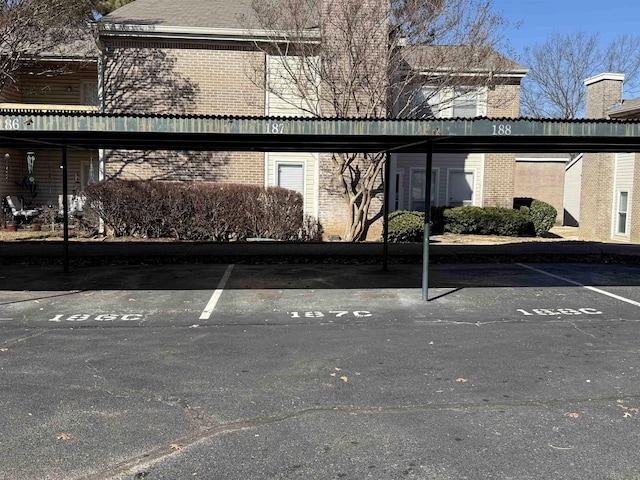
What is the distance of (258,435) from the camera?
420 cm

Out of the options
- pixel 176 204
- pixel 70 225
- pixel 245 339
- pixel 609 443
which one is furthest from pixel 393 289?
pixel 70 225

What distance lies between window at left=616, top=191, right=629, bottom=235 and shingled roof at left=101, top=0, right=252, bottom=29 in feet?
50.6

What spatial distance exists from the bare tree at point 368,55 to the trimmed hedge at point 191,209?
2.39 m

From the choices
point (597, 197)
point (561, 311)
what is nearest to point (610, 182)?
point (597, 197)

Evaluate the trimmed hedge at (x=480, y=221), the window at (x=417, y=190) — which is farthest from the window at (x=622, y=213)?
the window at (x=417, y=190)

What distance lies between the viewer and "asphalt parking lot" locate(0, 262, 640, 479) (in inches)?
152

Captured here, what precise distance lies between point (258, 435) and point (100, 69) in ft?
53.8

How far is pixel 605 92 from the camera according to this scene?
77.0 feet

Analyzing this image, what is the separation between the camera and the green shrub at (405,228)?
17094 mm

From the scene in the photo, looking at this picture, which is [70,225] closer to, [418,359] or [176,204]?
[176,204]

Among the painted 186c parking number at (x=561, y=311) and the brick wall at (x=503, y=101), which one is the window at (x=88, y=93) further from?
the painted 186c parking number at (x=561, y=311)

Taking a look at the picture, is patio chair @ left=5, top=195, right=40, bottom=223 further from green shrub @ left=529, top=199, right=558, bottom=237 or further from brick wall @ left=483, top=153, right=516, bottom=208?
green shrub @ left=529, top=199, right=558, bottom=237

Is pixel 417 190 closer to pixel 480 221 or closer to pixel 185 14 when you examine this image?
pixel 480 221

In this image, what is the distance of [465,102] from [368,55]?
4.95 meters
